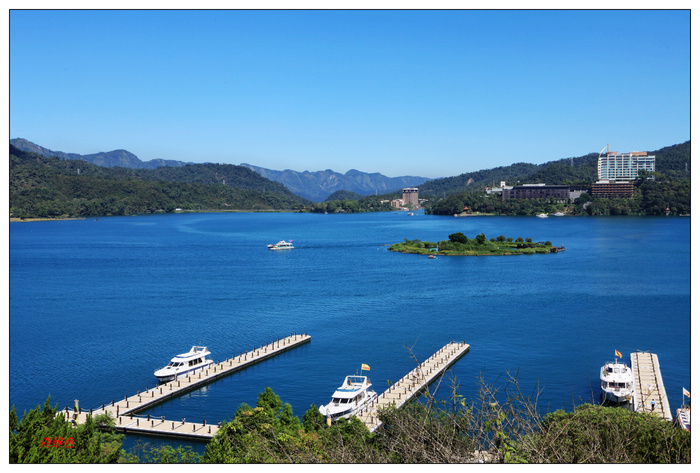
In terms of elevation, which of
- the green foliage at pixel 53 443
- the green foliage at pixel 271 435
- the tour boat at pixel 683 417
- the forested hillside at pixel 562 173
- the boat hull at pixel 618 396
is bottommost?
the boat hull at pixel 618 396

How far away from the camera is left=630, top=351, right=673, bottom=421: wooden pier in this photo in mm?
8766

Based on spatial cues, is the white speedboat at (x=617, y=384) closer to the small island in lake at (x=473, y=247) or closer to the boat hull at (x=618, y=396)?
the boat hull at (x=618, y=396)

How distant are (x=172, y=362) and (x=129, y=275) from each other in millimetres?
13189

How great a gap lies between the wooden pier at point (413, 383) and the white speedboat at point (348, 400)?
11 centimetres

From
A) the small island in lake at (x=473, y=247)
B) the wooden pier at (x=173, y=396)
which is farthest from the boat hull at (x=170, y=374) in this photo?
the small island in lake at (x=473, y=247)

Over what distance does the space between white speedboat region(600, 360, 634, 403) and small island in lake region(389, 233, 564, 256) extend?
62.4ft

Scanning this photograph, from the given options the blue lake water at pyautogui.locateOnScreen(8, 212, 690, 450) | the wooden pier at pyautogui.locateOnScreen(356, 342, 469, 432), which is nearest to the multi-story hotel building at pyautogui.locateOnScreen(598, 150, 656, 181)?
the blue lake water at pyautogui.locateOnScreen(8, 212, 690, 450)

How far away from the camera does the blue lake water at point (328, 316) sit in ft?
34.3

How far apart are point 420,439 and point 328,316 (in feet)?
38.0

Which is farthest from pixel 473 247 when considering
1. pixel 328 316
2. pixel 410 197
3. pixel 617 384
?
pixel 410 197

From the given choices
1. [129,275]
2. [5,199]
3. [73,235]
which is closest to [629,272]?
[129,275]

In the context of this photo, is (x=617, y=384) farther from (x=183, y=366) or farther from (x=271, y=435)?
(x=183, y=366)

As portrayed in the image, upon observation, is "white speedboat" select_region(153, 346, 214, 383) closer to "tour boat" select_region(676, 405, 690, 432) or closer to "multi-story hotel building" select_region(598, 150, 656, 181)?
"tour boat" select_region(676, 405, 690, 432)

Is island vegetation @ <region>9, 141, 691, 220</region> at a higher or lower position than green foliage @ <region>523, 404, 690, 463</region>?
higher
